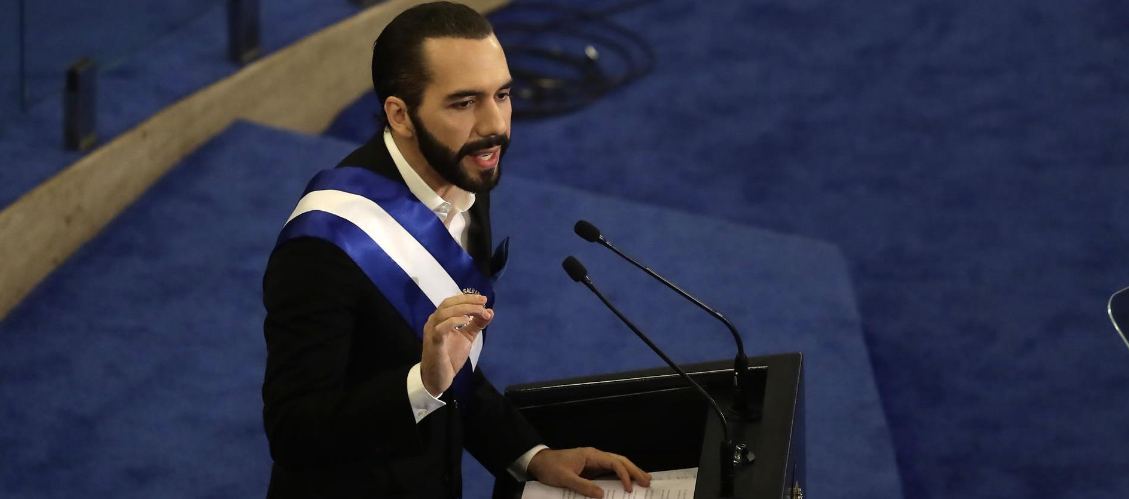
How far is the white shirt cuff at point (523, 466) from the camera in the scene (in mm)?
1891

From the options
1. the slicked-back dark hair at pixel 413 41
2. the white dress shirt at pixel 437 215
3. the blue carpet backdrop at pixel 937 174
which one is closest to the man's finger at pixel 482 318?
the white dress shirt at pixel 437 215

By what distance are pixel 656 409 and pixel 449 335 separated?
42 centimetres

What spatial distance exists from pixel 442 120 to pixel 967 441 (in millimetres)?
2018

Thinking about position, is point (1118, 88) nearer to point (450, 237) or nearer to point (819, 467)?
point (819, 467)

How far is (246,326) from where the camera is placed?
10.5 feet

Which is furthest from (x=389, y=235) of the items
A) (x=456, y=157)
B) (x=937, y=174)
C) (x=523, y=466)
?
(x=937, y=174)

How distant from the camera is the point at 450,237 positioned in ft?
5.97

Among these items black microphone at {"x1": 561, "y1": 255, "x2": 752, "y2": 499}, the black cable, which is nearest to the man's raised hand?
black microphone at {"x1": 561, "y1": 255, "x2": 752, "y2": 499}

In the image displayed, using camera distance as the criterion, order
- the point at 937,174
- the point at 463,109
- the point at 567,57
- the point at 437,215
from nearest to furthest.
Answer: the point at 463,109
the point at 437,215
the point at 937,174
the point at 567,57

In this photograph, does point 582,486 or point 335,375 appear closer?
point 335,375

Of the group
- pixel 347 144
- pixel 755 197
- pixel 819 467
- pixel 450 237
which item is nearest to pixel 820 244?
pixel 755 197

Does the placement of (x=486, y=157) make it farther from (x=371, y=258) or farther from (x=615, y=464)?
(x=615, y=464)

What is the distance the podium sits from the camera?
178 centimetres

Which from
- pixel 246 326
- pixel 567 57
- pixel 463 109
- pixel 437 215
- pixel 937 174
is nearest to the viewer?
pixel 463 109
